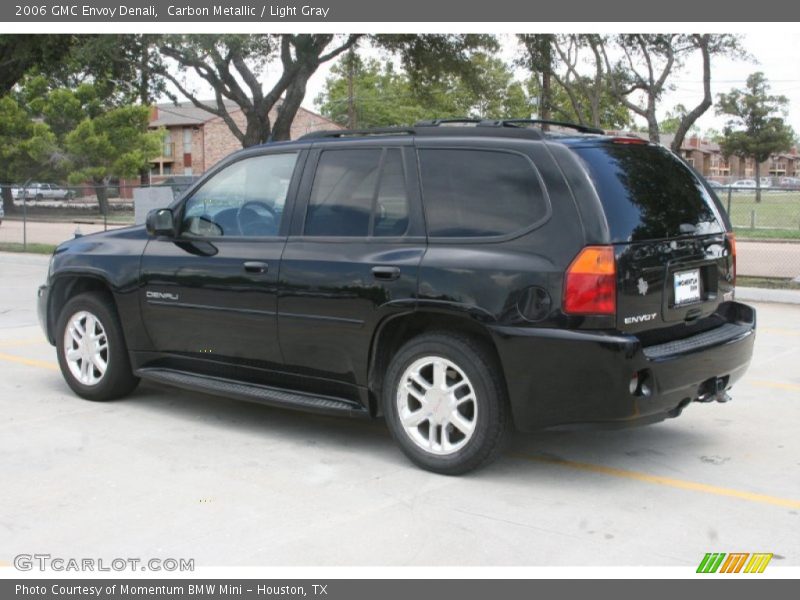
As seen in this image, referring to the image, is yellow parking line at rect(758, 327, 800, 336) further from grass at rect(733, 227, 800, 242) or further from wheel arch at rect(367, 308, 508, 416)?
Answer: grass at rect(733, 227, 800, 242)

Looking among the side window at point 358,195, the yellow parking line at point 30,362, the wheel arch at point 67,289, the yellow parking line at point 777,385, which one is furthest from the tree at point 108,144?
the side window at point 358,195

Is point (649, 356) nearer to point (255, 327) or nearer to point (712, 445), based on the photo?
point (712, 445)

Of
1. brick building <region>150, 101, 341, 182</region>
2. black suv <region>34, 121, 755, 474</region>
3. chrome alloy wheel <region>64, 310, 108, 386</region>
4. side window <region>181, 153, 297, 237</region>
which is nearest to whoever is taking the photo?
black suv <region>34, 121, 755, 474</region>

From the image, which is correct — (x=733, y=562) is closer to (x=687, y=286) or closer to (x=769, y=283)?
(x=687, y=286)

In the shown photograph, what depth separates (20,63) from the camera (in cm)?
2406

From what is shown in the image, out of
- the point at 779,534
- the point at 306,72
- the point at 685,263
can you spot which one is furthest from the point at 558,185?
the point at 306,72

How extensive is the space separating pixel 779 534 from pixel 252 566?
7.66 feet

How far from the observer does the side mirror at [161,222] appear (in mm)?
6223

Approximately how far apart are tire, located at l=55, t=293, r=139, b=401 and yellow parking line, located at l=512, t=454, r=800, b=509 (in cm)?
291

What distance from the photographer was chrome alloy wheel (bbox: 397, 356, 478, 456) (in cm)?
500

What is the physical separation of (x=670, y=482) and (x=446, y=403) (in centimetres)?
Answer: 126

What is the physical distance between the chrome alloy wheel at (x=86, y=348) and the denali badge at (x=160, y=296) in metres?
0.55

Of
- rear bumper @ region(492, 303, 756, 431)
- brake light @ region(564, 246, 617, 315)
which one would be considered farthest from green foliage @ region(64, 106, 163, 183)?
brake light @ region(564, 246, 617, 315)

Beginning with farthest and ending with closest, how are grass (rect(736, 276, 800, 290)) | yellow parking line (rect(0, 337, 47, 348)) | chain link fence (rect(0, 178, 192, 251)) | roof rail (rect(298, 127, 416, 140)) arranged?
chain link fence (rect(0, 178, 192, 251))
grass (rect(736, 276, 800, 290))
yellow parking line (rect(0, 337, 47, 348))
roof rail (rect(298, 127, 416, 140))
